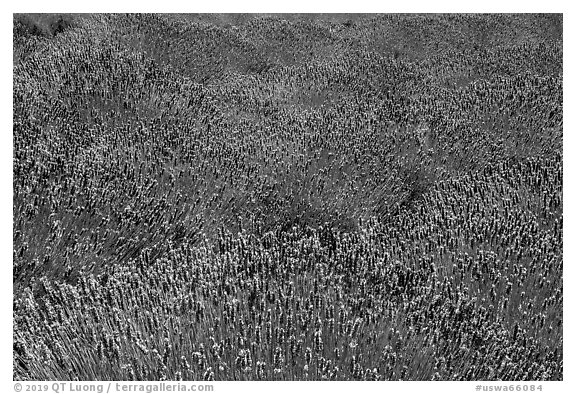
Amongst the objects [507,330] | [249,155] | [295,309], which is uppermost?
[249,155]

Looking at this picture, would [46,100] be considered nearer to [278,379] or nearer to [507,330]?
[278,379]

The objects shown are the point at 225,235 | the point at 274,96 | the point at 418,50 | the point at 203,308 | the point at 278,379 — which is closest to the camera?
the point at 278,379

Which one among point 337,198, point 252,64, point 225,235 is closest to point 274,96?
point 252,64

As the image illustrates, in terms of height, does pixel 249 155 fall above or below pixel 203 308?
above

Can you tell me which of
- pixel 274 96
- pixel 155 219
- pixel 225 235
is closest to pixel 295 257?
pixel 225 235

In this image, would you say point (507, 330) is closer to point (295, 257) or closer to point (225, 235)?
point (295, 257)

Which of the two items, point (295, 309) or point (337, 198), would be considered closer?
point (295, 309)

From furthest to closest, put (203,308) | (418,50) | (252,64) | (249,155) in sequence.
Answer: (418,50) < (252,64) < (249,155) < (203,308)
